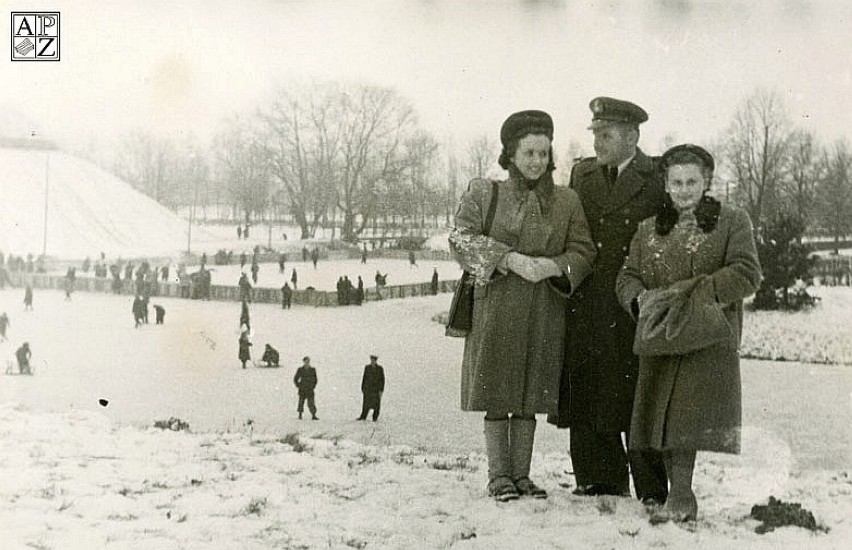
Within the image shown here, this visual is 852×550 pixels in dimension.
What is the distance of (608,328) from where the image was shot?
2990 millimetres

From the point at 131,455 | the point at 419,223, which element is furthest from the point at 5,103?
the point at 419,223

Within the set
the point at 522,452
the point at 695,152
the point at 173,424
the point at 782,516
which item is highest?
the point at 695,152

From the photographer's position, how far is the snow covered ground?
3064 mm

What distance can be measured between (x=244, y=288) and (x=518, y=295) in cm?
160

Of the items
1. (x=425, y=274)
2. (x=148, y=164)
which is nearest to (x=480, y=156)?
(x=425, y=274)

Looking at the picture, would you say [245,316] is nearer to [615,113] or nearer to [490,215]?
[490,215]

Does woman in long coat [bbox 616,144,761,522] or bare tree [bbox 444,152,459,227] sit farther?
bare tree [bbox 444,152,459,227]

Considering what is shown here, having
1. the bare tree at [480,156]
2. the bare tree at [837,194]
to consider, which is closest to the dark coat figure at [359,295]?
the bare tree at [480,156]

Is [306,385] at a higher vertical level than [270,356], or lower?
lower

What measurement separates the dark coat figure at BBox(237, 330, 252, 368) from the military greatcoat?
5.37 ft

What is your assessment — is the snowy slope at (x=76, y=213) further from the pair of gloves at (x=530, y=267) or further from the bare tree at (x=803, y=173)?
the bare tree at (x=803, y=173)

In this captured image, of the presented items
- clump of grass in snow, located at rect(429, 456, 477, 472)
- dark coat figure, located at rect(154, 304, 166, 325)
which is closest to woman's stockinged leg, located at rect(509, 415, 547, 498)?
clump of grass in snow, located at rect(429, 456, 477, 472)

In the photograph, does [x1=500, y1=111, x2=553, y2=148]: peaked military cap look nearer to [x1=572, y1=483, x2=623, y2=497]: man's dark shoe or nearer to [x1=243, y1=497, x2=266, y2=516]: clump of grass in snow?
[x1=572, y1=483, x2=623, y2=497]: man's dark shoe

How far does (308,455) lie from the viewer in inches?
140
